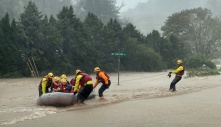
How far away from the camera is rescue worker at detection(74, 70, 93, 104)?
14727 mm

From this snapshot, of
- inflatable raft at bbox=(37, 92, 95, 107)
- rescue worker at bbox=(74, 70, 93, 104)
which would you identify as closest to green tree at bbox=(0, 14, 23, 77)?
rescue worker at bbox=(74, 70, 93, 104)

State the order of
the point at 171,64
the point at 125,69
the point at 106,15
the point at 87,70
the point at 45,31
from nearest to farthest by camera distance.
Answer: the point at 45,31
the point at 87,70
the point at 125,69
the point at 171,64
the point at 106,15

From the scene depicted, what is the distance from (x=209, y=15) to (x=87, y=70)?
109 ft

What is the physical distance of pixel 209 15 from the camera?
64500 millimetres

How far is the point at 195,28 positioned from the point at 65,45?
32286mm

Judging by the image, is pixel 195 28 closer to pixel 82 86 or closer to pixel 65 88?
pixel 65 88

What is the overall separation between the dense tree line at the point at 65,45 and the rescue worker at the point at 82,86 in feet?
62.6

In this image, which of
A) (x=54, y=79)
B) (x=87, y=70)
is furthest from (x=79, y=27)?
(x=54, y=79)

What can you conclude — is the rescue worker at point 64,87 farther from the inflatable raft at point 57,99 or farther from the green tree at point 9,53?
the green tree at point 9,53

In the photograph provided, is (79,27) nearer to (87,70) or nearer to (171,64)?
(87,70)

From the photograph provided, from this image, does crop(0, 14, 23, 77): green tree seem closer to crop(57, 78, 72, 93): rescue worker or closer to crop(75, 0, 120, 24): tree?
crop(57, 78, 72, 93): rescue worker

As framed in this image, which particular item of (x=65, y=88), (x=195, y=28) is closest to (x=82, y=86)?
(x=65, y=88)

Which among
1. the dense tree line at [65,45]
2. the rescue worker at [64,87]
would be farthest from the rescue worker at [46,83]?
the dense tree line at [65,45]

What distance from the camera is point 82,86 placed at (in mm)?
14844
